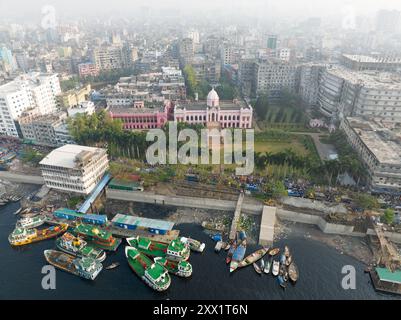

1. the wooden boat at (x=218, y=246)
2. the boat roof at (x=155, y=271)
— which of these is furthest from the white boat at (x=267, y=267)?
the boat roof at (x=155, y=271)

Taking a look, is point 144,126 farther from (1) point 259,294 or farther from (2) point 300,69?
(2) point 300,69

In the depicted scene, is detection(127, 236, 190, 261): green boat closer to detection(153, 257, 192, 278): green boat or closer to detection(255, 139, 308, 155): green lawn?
detection(153, 257, 192, 278): green boat

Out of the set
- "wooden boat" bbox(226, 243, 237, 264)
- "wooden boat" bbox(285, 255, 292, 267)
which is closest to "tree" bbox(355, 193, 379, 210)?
"wooden boat" bbox(285, 255, 292, 267)

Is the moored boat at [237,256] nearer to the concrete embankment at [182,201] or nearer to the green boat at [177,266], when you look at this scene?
the green boat at [177,266]

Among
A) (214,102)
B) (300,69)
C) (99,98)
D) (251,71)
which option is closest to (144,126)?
(214,102)

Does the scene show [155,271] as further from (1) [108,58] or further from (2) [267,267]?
(1) [108,58]

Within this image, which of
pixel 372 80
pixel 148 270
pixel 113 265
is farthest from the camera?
pixel 372 80

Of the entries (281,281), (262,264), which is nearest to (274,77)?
(262,264)
